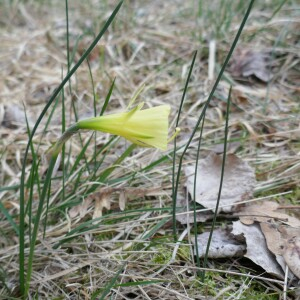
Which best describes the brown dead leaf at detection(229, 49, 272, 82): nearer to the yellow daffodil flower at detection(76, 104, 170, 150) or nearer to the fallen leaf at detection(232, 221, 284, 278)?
the fallen leaf at detection(232, 221, 284, 278)

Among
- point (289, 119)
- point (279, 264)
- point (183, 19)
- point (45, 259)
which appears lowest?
point (45, 259)

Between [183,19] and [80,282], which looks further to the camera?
[183,19]

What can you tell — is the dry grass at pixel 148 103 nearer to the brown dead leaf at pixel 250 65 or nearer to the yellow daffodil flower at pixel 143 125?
the brown dead leaf at pixel 250 65

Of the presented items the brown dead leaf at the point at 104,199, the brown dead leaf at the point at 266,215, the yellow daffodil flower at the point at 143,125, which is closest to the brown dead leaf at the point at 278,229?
the brown dead leaf at the point at 266,215

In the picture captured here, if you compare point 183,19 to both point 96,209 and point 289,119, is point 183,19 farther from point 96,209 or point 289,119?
point 96,209

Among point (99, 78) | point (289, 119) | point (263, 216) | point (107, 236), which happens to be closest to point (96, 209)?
point (107, 236)

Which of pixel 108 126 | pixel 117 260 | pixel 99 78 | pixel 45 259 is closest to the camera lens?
pixel 108 126
